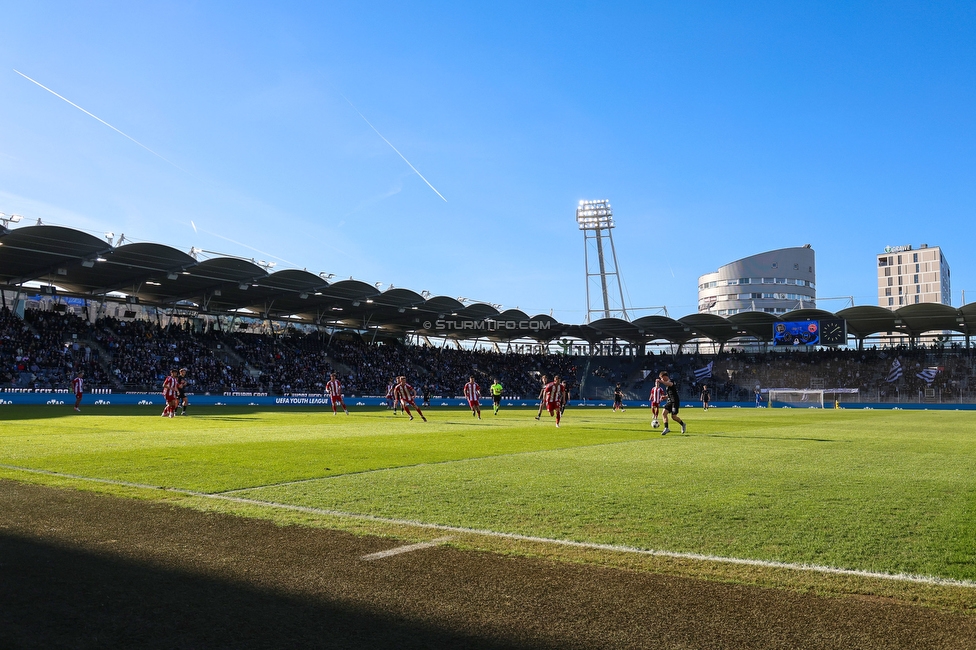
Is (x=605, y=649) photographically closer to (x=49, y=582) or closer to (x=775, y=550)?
(x=775, y=550)

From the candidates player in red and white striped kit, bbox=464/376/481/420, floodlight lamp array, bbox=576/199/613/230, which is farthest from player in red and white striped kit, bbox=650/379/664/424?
floodlight lamp array, bbox=576/199/613/230

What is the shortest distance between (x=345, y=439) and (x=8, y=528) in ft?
35.0

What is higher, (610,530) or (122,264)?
(122,264)

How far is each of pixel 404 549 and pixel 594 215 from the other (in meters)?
81.2

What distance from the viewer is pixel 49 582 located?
15.9 feet

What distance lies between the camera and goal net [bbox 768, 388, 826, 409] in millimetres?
61469

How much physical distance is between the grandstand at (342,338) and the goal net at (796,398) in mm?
2326

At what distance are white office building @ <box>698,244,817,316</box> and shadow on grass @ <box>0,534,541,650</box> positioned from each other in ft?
457

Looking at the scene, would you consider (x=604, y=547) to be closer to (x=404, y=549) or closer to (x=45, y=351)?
(x=404, y=549)

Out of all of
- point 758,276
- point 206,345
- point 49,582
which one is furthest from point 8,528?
point 758,276

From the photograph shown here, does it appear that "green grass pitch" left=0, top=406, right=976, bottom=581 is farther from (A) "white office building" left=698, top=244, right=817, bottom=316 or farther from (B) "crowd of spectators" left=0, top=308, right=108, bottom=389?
(A) "white office building" left=698, top=244, right=817, bottom=316

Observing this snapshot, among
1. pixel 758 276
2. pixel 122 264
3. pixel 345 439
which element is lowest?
pixel 345 439

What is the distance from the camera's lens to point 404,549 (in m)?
5.88

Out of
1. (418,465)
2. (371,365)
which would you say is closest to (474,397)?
(418,465)
